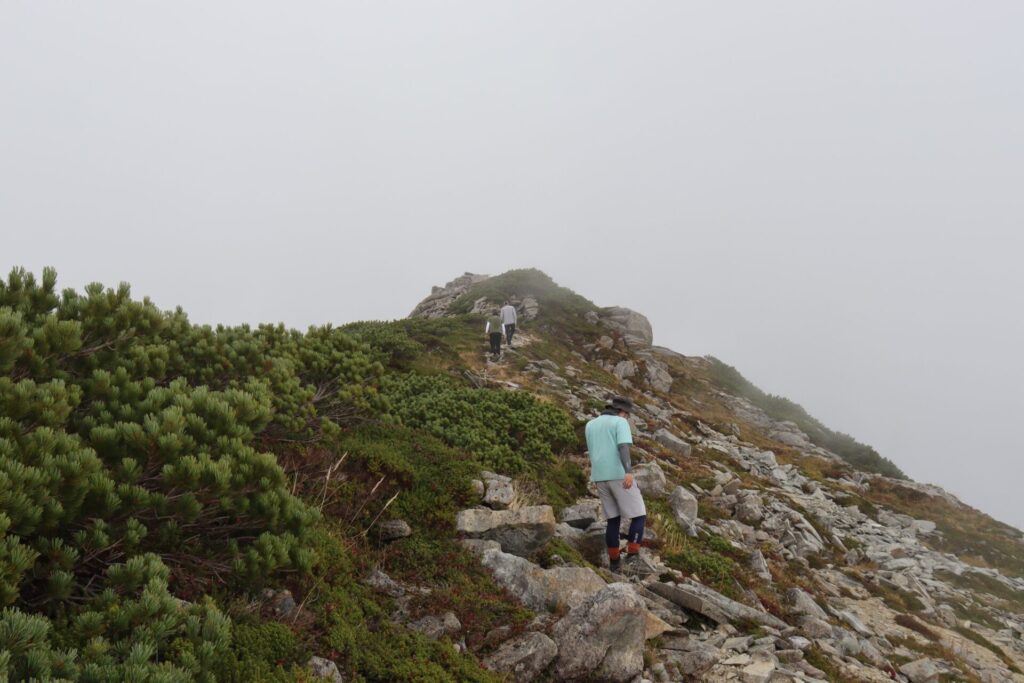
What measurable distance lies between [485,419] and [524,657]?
22.4 feet

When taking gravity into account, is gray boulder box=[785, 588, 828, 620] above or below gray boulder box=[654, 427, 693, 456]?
below

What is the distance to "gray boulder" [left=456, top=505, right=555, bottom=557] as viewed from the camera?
26.1 feet

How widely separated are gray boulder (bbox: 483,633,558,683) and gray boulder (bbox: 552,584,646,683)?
14 cm

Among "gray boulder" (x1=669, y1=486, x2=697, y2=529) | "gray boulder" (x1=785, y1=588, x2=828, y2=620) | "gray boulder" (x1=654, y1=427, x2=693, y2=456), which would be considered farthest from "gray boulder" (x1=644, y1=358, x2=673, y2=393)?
"gray boulder" (x1=785, y1=588, x2=828, y2=620)

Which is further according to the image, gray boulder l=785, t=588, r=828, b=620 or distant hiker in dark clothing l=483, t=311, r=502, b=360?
distant hiker in dark clothing l=483, t=311, r=502, b=360

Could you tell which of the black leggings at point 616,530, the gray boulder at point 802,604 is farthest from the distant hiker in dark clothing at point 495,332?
the gray boulder at point 802,604

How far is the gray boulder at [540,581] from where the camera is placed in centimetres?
688

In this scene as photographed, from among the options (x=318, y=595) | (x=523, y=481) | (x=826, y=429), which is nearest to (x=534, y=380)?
(x=523, y=481)

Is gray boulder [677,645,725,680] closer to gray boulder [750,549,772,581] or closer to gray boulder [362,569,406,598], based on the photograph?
gray boulder [362,569,406,598]

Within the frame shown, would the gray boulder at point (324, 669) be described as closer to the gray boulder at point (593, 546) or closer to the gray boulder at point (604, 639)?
the gray boulder at point (604, 639)

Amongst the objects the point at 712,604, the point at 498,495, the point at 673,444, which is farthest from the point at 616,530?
the point at 673,444

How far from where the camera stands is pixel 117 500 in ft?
13.4

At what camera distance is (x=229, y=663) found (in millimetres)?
3842

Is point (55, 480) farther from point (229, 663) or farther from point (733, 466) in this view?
point (733, 466)
